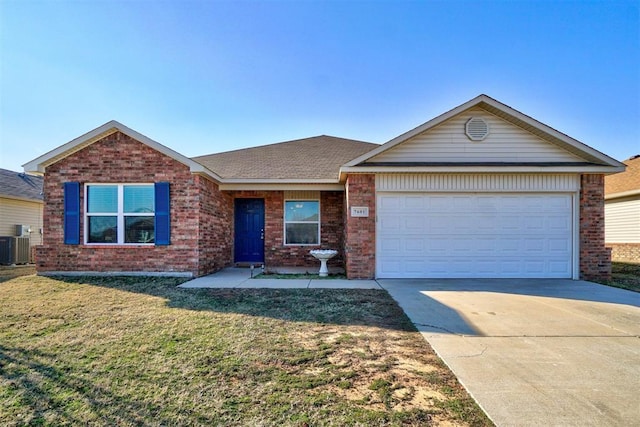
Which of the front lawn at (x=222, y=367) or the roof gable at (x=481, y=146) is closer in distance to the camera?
the front lawn at (x=222, y=367)

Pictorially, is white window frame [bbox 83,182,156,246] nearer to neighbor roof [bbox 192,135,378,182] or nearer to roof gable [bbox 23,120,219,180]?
roof gable [bbox 23,120,219,180]

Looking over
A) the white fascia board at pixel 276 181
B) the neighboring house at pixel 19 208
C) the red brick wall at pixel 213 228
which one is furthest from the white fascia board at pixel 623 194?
the neighboring house at pixel 19 208

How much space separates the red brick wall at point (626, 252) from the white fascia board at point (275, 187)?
39.8 feet

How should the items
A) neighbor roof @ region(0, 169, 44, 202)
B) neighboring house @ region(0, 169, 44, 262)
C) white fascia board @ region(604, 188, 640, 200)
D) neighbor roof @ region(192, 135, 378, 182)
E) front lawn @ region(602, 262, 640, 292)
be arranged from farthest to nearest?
neighbor roof @ region(0, 169, 44, 202), neighboring house @ region(0, 169, 44, 262), white fascia board @ region(604, 188, 640, 200), neighbor roof @ region(192, 135, 378, 182), front lawn @ region(602, 262, 640, 292)

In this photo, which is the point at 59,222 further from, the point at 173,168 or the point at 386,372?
the point at 386,372

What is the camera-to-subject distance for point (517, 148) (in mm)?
8609

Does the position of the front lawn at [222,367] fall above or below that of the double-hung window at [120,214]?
below

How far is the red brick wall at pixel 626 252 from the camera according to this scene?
514 inches

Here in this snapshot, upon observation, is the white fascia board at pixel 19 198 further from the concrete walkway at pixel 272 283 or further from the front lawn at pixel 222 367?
the concrete walkway at pixel 272 283

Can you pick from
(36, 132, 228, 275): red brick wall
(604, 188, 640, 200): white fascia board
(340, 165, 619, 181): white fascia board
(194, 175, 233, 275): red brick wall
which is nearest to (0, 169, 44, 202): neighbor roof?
(36, 132, 228, 275): red brick wall

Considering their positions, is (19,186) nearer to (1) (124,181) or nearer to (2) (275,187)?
(1) (124,181)

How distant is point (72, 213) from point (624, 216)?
20.2 m

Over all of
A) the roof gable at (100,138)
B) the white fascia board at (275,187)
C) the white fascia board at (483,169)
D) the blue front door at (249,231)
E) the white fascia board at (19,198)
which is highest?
the roof gable at (100,138)

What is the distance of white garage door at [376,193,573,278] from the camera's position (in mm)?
8500
